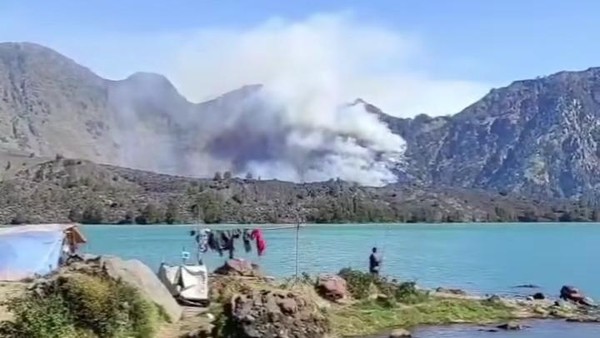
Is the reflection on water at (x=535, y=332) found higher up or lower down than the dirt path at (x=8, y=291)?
lower down

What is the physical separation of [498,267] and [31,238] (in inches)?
2447

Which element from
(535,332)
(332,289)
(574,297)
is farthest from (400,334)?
(574,297)

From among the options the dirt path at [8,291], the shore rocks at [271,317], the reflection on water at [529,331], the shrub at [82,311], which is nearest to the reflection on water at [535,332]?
the reflection on water at [529,331]

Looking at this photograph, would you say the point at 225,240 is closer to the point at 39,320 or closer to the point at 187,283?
the point at 187,283

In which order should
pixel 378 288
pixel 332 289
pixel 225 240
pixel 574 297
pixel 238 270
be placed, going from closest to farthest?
1. pixel 332 289
2. pixel 378 288
3. pixel 238 270
4. pixel 574 297
5. pixel 225 240

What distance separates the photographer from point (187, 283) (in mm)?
29625

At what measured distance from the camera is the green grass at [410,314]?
3075 centimetres

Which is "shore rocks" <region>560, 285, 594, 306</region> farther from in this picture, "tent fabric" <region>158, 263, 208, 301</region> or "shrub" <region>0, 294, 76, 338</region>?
"shrub" <region>0, 294, 76, 338</region>

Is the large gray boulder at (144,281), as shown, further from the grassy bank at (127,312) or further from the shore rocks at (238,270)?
the shore rocks at (238,270)

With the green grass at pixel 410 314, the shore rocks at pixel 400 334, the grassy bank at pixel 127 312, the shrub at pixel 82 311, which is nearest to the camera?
the shrub at pixel 82 311

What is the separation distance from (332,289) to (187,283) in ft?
19.2

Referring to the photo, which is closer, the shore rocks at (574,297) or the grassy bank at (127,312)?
the grassy bank at (127,312)

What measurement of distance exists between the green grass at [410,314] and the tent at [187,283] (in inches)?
165

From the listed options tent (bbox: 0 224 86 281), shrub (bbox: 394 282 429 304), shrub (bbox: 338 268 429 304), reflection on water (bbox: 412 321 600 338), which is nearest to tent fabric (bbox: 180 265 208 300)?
tent (bbox: 0 224 86 281)
